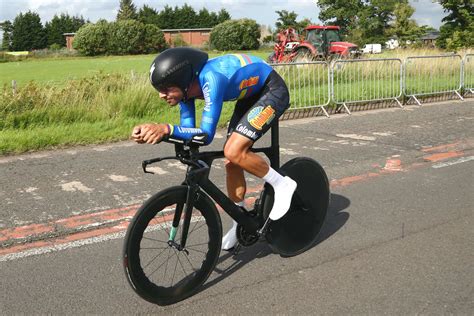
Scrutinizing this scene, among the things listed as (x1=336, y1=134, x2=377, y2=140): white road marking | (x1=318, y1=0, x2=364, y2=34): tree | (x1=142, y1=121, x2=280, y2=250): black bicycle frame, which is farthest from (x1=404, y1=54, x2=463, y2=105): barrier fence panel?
(x1=318, y1=0, x2=364, y2=34): tree

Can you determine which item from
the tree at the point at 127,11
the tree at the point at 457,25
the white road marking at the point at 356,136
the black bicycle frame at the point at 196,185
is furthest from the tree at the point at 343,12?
the black bicycle frame at the point at 196,185

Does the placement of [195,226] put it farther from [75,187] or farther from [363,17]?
[363,17]

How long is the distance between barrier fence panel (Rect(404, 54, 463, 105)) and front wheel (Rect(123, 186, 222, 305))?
1113cm

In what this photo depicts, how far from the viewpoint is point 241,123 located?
3.50 meters

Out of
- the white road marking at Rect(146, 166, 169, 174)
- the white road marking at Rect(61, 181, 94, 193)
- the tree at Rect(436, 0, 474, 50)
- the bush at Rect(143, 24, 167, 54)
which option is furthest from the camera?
the bush at Rect(143, 24, 167, 54)

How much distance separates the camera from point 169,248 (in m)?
3.58

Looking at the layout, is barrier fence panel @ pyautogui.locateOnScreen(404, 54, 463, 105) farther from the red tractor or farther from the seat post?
the seat post

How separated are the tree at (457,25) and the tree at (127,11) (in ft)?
280

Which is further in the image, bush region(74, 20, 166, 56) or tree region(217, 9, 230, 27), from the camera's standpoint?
tree region(217, 9, 230, 27)

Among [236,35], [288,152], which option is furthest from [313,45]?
[236,35]

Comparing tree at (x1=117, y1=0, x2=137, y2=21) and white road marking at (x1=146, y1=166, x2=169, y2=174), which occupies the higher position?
tree at (x1=117, y1=0, x2=137, y2=21)

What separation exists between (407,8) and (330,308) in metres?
63.5

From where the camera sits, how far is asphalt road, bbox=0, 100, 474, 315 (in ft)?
11.0

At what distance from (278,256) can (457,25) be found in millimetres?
34075
